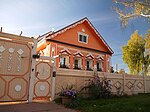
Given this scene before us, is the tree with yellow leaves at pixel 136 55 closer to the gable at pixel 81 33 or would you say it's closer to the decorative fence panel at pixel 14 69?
the gable at pixel 81 33

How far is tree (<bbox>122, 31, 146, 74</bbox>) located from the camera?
81.0 feet

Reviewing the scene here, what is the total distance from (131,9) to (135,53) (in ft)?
55.1

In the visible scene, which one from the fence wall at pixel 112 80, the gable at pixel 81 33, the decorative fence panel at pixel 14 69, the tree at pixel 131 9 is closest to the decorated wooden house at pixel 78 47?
the gable at pixel 81 33

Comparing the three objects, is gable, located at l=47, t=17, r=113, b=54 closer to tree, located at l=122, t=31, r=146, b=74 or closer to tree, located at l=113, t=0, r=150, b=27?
tree, located at l=122, t=31, r=146, b=74

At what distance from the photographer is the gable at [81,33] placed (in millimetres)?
16359

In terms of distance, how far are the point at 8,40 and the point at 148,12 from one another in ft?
22.5

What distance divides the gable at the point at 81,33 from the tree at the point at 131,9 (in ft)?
23.5

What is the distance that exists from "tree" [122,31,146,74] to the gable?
643 cm

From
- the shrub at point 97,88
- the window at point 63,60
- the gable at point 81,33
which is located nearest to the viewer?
the shrub at point 97,88

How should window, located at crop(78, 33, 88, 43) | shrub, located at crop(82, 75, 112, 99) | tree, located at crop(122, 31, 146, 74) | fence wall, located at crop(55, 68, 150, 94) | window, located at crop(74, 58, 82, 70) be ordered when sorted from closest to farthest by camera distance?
1. fence wall, located at crop(55, 68, 150, 94)
2. shrub, located at crop(82, 75, 112, 99)
3. window, located at crop(74, 58, 82, 70)
4. window, located at crop(78, 33, 88, 43)
5. tree, located at crop(122, 31, 146, 74)

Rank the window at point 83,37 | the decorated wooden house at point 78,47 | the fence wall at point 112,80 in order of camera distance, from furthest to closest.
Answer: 1. the window at point 83,37
2. the decorated wooden house at point 78,47
3. the fence wall at point 112,80

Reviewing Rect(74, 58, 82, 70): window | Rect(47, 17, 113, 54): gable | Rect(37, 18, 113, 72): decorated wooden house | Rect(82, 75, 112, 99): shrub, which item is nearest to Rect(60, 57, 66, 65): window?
Rect(37, 18, 113, 72): decorated wooden house

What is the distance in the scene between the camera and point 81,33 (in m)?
18.4

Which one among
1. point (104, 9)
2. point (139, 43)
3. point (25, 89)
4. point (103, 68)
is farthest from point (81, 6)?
point (139, 43)
